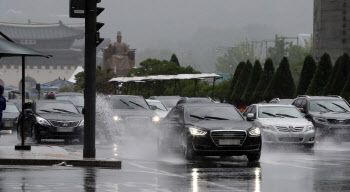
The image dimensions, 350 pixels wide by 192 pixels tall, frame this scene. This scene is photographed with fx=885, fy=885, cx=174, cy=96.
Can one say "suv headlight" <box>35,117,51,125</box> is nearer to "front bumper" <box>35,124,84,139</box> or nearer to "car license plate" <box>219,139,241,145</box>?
"front bumper" <box>35,124,84,139</box>

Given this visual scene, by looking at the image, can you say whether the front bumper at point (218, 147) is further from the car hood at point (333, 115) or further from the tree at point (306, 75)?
the tree at point (306, 75)

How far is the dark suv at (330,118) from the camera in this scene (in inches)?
1168

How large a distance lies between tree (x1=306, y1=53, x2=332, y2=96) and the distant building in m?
13.2

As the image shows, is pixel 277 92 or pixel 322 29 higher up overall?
pixel 322 29

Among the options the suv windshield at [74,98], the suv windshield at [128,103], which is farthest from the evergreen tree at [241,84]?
the suv windshield at [128,103]

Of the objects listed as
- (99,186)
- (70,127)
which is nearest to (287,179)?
(99,186)

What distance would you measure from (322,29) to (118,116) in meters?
44.6

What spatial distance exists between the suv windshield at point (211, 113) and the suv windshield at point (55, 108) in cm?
919

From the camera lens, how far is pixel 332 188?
13.7m

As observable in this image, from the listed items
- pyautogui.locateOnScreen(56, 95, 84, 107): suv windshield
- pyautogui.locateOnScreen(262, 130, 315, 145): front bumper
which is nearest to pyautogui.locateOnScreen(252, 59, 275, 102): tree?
pyautogui.locateOnScreen(56, 95, 84, 107): suv windshield

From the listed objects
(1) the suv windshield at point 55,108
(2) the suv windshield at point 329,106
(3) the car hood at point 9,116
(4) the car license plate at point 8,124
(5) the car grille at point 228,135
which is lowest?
(4) the car license plate at point 8,124

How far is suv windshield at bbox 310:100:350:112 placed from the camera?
30.9m

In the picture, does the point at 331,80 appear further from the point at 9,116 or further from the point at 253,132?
the point at 253,132

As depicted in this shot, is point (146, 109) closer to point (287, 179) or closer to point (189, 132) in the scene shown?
point (189, 132)
